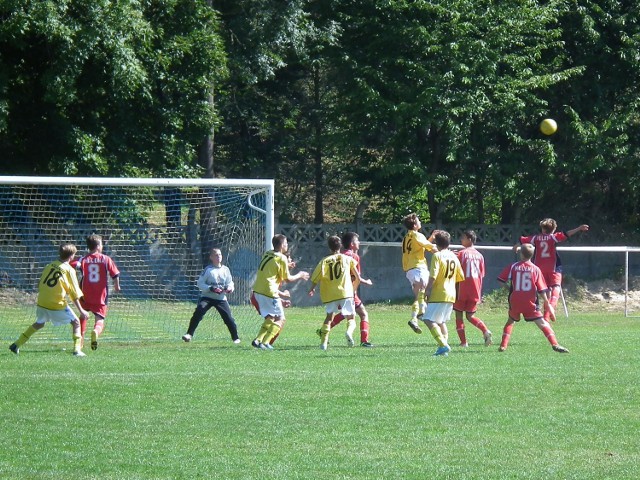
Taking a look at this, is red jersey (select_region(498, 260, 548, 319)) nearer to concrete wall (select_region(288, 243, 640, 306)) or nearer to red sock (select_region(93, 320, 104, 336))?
red sock (select_region(93, 320, 104, 336))

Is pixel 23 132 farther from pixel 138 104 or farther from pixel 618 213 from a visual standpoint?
pixel 618 213

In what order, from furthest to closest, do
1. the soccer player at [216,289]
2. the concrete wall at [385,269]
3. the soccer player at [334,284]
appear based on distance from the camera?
the concrete wall at [385,269], the soccer player at [216,289], the soccer player at [334,284]

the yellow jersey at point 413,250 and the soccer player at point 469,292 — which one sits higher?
the yellow jersey at point 413,250

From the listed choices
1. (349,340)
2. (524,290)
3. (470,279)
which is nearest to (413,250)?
(470,279)

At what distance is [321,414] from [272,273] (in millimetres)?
5442

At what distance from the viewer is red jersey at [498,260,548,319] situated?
13797mm

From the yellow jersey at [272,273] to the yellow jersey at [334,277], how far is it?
1.44ft

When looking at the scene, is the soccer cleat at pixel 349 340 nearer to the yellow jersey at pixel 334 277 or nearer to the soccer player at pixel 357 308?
the soccer player at pixel 357 308

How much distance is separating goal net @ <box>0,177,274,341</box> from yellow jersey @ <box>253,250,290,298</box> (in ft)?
8.91

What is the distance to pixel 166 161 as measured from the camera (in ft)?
83.0

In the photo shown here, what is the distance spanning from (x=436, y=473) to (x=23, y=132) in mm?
18839

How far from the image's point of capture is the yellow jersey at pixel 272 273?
14.4 m

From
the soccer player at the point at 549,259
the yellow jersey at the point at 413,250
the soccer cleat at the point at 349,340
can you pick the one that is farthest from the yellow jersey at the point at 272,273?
the soccer player at the point at 549,259

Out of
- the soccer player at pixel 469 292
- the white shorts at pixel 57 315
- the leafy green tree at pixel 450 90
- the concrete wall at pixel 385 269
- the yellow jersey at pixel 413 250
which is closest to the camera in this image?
the white shorts at pixel 57 315
